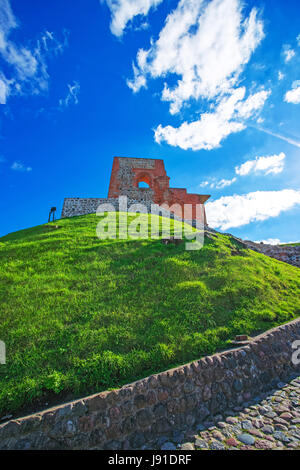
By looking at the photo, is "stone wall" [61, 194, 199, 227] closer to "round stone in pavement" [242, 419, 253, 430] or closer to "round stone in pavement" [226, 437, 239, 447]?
"round stone in pavement" [242, 419, 253, 430]

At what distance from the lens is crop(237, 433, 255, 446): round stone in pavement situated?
3.81 metres

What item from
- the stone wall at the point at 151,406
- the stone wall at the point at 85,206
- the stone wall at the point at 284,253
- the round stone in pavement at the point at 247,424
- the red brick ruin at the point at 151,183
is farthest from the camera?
the red brick ruin at the point at 151,183

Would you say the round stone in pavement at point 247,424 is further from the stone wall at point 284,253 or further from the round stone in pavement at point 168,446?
the stone wall at point 284,253

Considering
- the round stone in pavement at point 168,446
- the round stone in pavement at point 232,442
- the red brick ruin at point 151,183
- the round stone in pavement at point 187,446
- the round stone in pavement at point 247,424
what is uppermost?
the red brick ruin at point 151,183

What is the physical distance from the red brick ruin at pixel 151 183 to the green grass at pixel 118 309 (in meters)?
14.6

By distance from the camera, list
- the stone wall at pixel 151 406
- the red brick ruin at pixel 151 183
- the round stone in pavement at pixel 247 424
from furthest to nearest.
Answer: the red brick ruin at pixel 151 183, the round stone in pavement at pixel 247 424, the stone wall at pixel 151 406

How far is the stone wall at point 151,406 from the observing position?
146 inches

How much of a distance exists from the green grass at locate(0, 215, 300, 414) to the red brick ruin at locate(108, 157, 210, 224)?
14.6 m

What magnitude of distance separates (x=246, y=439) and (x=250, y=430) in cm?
26

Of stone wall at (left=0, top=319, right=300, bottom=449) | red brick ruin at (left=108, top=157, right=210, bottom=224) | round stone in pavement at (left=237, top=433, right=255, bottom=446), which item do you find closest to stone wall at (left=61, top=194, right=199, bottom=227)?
red brick ruin at (left=108, top=157, right=210, bottom=224)

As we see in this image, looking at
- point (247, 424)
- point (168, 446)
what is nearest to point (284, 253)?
point (247, 424)

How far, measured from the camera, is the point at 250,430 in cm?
409

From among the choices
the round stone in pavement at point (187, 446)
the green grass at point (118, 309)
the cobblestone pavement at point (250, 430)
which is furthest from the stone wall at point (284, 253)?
the round stone in pavement at point (187, 446)

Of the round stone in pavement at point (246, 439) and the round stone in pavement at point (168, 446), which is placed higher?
the round stone in pavement at point (246, 439)
